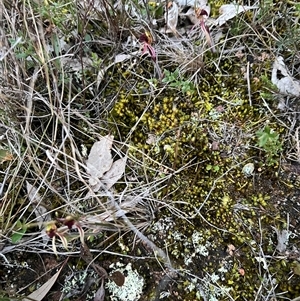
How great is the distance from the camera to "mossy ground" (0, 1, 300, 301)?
133cm

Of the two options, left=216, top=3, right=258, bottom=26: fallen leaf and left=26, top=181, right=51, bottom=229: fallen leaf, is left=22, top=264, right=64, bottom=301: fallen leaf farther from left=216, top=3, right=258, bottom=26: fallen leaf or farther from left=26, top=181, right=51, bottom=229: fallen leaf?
left=216, top=3, right=258, bottom=26: fallen leaf

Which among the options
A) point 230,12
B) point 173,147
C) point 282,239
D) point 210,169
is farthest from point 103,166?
point 230,12

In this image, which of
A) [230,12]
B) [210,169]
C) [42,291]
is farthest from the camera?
[230,12]

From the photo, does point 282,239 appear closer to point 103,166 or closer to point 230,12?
point 103,166

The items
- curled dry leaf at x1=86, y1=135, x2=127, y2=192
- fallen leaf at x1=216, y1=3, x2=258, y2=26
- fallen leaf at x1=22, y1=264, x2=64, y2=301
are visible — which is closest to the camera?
fallen leaf at x1=22, y1=264, x2=64, y2=301

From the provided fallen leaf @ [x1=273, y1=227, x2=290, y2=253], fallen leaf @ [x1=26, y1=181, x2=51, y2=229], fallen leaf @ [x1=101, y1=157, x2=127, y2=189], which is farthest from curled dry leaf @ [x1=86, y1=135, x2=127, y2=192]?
fallen leaf @ [x1=273, y1=227, x2=290, y2=253]

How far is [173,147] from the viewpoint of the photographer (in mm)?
1469

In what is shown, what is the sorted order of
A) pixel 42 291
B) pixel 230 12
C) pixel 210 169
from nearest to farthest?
pixel 42 291 < pixel 210 169 < pixel 230 12

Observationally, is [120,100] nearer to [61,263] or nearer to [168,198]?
[168,198]

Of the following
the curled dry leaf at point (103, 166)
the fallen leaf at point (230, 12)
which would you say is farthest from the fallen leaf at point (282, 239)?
the fallen leaf at point (230, 12)

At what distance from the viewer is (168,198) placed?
140cm

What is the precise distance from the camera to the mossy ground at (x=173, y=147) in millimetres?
1326

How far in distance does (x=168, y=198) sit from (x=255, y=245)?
319 mm

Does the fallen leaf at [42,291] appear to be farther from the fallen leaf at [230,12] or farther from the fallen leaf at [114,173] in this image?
the fallen leaf at [230,12]
